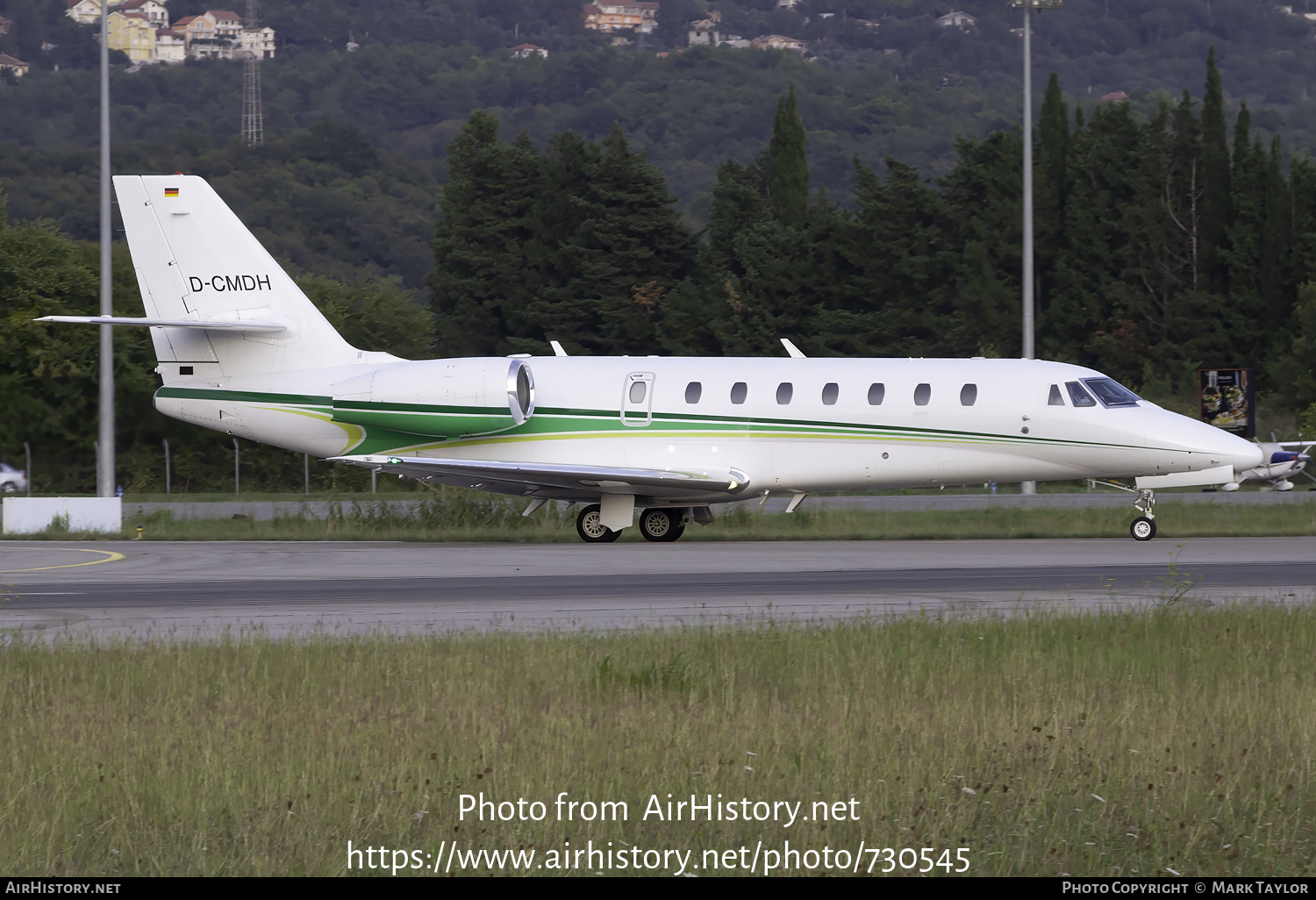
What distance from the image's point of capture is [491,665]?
11094 millimetres

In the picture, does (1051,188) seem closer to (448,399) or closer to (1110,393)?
(1110,393)

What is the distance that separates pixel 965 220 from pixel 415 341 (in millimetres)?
26133

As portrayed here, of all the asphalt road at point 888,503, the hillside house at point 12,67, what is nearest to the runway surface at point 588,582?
the asphalt road at point 888,503

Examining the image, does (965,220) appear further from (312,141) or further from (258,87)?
(258,87)

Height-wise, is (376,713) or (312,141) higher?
(312,141)

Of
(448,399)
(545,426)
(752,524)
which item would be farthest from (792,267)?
(448,399)

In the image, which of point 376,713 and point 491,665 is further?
point 491,665

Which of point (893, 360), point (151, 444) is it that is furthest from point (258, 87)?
point (893, 360)

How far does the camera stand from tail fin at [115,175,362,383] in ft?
82.8

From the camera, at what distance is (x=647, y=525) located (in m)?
25.1

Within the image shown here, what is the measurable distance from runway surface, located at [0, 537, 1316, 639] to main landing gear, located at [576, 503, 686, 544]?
74 cm

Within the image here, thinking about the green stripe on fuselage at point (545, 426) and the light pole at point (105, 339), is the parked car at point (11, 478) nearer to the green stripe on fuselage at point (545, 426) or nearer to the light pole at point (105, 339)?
the light pole at point (105, 339)

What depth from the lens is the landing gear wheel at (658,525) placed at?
82.2 feet

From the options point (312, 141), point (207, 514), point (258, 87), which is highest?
point (258, 87)
